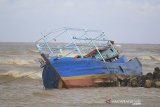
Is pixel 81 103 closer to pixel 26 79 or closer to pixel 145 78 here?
pixel 145 78

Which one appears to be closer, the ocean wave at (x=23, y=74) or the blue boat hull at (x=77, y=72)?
the blue boat hull at (x=77, y=72)

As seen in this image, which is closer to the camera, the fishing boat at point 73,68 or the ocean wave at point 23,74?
the fishing boat at point 73,68

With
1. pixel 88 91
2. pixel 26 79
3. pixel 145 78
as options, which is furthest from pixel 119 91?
pixel 26 79

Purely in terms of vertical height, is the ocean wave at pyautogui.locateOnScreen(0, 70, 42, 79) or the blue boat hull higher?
the blue boat hull

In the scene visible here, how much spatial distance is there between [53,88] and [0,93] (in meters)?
2.77

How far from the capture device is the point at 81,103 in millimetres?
13461

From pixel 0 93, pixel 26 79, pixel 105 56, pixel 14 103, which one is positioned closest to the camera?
pixel 14 103

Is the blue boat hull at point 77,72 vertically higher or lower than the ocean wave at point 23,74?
higher

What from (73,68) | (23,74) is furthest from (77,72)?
(23,74)

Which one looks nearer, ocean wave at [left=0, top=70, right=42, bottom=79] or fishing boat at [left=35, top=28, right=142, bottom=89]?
fishing boat at [left=35, top=28, right=142, bottom=89]

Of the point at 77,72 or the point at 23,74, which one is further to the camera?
the point at 23,74

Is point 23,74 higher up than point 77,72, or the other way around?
point 77,72

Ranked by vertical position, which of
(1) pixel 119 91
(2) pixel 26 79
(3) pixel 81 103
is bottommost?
(2) pixel 26 79

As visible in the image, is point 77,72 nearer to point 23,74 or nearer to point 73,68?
point 73,68
